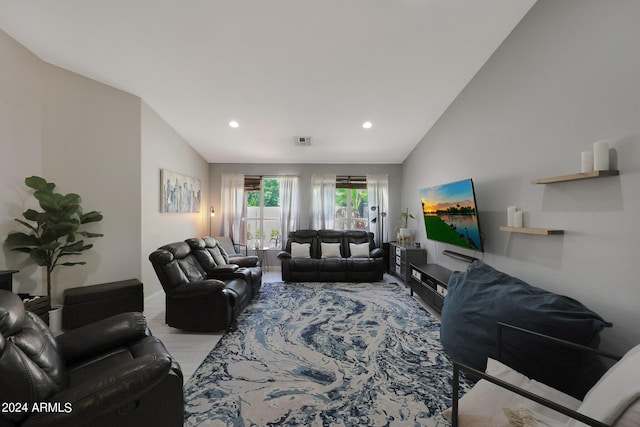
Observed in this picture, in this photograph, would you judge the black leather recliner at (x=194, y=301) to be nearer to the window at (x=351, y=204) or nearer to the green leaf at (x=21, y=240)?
the green leaf at (x=21, y=240)

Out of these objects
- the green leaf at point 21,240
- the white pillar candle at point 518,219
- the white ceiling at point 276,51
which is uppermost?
the white ceiling at point 276,51

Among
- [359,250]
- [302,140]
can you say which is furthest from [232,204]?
[359,250]

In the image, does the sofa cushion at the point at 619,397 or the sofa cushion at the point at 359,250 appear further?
the sofa cushion at the point at 359,250

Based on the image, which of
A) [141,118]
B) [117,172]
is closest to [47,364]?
[117,172]

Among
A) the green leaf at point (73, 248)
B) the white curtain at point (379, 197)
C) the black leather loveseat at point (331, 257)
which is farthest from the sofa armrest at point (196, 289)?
the white curtain at point (379, 197)

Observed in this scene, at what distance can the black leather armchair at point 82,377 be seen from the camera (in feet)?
3.32

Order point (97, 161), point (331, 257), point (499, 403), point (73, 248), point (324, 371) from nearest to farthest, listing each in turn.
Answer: point (499, 403)
point (324, 371)
point (73, 248)
point (97, 161)
point (331, 257)

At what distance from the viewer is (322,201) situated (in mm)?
6031

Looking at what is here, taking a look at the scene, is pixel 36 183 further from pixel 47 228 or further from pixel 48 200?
pixel 47 228

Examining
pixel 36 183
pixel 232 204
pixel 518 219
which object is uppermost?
pixel 36 183

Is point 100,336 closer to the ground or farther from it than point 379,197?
closer to the ground

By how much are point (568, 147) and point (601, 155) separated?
0.37 m

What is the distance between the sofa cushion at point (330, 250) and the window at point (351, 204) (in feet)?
2.49

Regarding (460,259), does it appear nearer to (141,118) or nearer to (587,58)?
(587,58)
